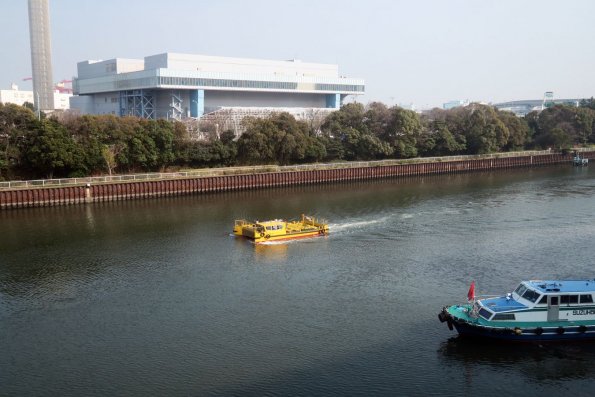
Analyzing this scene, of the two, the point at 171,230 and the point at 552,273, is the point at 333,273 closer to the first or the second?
the point at 552,273

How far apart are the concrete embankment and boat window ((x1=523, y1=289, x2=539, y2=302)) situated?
169 feet

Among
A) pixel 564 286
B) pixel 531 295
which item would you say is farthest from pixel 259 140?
pixel 564 286

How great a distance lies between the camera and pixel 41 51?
188 metres

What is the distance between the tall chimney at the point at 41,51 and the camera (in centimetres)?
18388

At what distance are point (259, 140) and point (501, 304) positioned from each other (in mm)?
57873

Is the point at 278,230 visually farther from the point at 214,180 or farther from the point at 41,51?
the point at 41,51

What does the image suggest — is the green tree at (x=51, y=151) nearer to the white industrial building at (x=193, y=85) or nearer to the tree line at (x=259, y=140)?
the tree line at (x=259, y=140)

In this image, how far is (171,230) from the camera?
167 feet

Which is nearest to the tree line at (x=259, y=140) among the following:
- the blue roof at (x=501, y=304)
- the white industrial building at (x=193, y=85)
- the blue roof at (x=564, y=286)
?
the white industrial building at (x=193, y=85)

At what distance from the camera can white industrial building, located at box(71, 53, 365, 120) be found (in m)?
→ 123

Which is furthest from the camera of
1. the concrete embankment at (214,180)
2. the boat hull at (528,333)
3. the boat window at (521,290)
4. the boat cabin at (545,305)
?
the concrete embankment at (214,180)

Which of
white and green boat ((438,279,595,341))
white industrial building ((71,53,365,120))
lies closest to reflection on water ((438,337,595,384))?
white and green boat ((438,279,595,341))

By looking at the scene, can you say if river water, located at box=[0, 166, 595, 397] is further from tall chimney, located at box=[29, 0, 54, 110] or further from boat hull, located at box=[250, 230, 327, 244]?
tall chimney, located at box=[29, 0, 54, 110]

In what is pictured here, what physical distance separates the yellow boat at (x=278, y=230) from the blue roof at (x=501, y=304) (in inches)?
855
